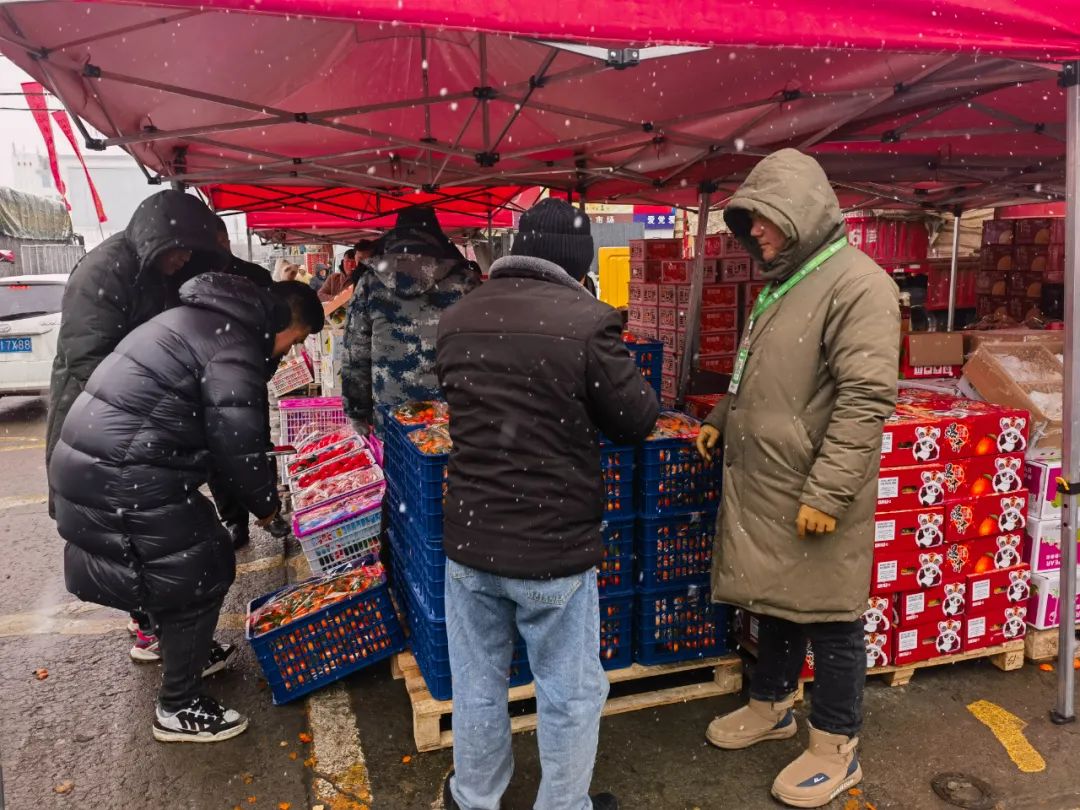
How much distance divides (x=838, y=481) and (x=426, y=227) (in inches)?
121

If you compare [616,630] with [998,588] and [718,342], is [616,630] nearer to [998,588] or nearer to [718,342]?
[998,588]

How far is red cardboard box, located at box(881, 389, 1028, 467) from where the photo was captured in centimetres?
375

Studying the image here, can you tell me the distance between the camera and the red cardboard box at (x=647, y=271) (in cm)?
709

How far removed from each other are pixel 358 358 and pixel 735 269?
298cm

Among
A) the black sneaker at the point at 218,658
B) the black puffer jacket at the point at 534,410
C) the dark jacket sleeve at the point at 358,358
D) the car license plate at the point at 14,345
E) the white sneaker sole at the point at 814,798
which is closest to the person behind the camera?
the black puffer jacket at the point at 534,410

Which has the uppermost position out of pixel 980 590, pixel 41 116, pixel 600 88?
pixel 41 116

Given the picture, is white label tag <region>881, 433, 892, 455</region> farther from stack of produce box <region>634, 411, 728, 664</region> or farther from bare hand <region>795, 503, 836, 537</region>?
bare hand <region>795, 503, 836, 537</region>

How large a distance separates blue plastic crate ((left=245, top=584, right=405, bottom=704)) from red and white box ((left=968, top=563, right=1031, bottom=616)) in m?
2.84

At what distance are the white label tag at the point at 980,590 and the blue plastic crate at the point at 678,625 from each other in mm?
1265

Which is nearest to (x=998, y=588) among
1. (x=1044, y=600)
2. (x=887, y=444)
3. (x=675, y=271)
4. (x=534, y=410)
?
(x=1044, y=600)

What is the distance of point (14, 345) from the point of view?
10.7m

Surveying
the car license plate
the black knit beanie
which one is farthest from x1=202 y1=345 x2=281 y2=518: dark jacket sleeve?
the car license plate

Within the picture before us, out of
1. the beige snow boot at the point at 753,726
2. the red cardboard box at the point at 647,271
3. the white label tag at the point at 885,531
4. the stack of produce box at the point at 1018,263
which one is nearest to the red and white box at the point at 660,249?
the red cardboard box at the point at 647,271

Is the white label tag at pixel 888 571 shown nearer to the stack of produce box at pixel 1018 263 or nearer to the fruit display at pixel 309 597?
the fruit display at pixel 309 597
